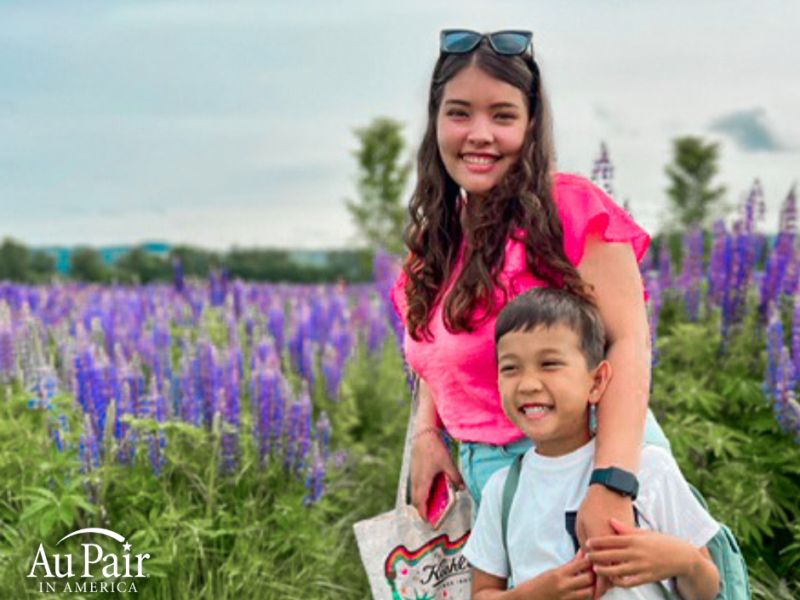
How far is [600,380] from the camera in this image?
236cm

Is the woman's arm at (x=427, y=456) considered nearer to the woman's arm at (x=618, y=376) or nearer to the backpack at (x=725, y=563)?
the backpack at (x=725, y=563)

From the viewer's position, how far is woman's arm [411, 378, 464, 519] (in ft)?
9.36

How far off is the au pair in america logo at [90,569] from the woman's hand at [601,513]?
91.8 inches

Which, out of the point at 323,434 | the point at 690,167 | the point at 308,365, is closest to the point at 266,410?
the point at 323,434

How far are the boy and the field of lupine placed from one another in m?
A: 1.94

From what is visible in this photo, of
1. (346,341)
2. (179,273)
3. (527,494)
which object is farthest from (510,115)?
(179,273)

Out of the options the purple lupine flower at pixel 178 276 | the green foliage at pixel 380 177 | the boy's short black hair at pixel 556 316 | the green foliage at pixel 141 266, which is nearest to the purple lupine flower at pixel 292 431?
the boy's short black hair at pixel 556 316

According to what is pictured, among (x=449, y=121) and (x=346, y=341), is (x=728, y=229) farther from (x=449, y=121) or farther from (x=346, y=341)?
(x=449, y=121)

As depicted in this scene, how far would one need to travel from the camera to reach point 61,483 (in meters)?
4.15

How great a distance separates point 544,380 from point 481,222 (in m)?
0.54

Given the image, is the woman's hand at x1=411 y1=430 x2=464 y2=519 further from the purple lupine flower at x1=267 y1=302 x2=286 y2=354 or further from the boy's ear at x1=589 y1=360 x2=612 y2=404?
the purple lupine flower at x1=267 y1=302 x2=286 y2=354

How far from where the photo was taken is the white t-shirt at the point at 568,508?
90.4 inches

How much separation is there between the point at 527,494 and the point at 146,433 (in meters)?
2.66

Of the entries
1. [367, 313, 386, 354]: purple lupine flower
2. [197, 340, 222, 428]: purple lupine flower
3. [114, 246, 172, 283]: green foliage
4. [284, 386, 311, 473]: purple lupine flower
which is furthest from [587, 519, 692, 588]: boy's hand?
[114, 246, 172, 283]: green foliage
